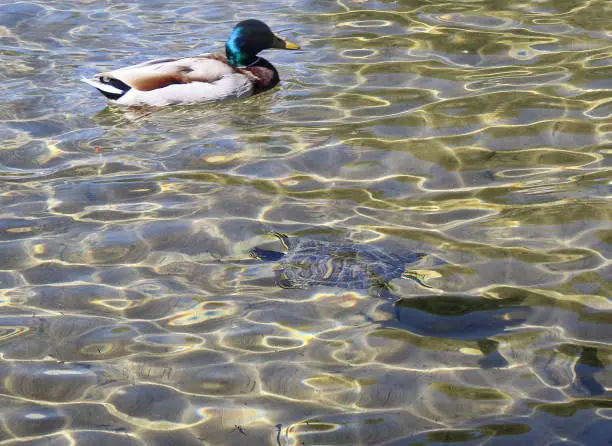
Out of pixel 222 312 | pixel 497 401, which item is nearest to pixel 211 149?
pixel 222 312

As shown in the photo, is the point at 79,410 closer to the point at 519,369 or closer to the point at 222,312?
the point at 222,312

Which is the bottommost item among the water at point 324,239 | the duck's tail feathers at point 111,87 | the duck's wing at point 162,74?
the water at point 324,239

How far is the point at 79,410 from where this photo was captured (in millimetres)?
4277

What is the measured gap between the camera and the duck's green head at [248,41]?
923cm

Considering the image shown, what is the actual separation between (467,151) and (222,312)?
2781 mm

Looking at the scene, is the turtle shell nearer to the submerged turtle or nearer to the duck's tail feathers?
the submerged turtle

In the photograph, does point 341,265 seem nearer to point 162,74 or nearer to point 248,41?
point 162,74

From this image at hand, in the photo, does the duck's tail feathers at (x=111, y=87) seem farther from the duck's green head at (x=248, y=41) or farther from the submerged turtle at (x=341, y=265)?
the submerged turtle at (x=341, y=265)

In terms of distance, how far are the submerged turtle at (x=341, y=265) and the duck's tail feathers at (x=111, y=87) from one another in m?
3.35

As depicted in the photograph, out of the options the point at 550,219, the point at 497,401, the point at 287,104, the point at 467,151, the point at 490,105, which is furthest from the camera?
the point at 287,104

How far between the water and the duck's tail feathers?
6.9 inches

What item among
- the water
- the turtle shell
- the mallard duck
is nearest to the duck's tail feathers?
the mallard duck

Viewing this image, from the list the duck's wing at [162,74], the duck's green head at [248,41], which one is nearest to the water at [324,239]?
the duck's wing at [162,74]

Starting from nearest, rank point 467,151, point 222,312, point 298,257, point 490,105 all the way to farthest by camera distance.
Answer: point 222,312, point 298,257, point 467,151, point 490,105
